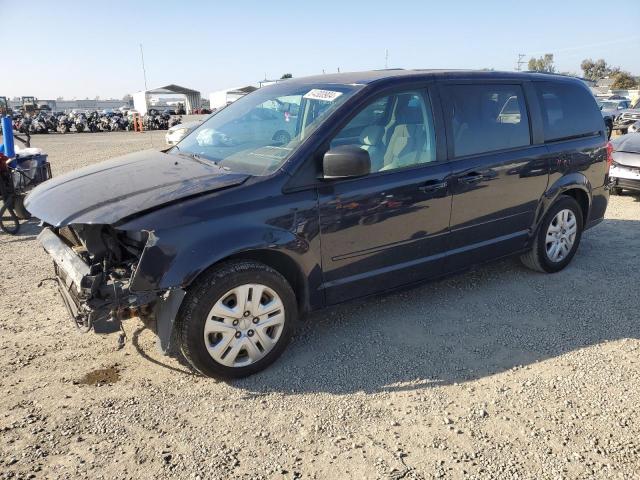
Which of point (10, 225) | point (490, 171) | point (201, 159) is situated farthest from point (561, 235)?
point (10, 225)

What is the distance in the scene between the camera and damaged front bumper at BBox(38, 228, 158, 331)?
2762 millimetres

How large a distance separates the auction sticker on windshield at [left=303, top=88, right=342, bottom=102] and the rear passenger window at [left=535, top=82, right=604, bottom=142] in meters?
2.14

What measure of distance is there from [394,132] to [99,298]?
2.28 meters

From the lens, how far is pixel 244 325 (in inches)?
122

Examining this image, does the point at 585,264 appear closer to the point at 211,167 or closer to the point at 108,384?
the point at 211,167

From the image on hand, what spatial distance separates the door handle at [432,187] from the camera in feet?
12.0

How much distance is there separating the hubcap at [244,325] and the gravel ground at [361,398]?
19cm

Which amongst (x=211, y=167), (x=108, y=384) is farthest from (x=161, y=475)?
(x=211, y=167)

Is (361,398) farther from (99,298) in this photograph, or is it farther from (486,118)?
(486,118)

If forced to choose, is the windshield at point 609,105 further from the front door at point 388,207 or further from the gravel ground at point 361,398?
the front door at point 388,207

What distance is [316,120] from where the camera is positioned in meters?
3.39

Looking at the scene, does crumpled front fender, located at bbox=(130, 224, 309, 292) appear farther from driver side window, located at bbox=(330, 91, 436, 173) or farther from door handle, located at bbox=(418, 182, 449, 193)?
door handle, located at bbox=(418, 182, 449, 193)

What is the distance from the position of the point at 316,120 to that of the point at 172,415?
2067 millimetres

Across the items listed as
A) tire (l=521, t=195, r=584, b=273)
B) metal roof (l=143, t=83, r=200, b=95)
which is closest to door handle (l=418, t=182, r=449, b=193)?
tire (l=521, t=195, r=584, b=273)
